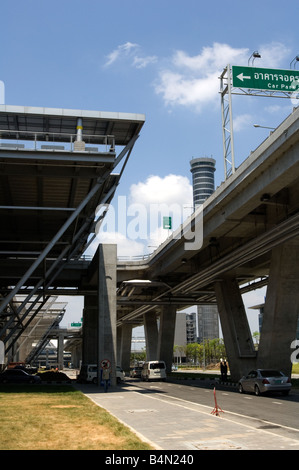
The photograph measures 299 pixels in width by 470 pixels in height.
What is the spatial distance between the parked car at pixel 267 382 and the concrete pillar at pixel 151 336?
49.2m

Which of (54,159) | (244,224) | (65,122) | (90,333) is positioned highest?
(65,122)

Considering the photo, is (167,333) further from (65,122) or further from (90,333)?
(65,122)

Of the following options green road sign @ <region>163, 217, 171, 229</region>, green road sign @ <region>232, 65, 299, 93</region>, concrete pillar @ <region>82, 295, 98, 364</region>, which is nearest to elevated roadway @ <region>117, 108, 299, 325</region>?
green road sign @ <region>163, 217, 171, 229</region>

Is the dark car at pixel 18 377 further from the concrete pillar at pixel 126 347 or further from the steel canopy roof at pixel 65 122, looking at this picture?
the concrete pillar at pixel 126 347

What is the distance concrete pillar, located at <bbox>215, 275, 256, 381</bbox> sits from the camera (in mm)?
42000

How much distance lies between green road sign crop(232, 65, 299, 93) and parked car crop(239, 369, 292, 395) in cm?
1594

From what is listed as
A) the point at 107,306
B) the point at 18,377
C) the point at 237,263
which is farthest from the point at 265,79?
the point at 18,377

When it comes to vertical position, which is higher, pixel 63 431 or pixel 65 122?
pixel 65 122

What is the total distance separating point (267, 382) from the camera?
2652 centimetres

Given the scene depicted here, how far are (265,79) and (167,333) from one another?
4152cm

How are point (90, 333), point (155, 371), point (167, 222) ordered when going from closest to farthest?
1. point (155, 371)
2. point (167, 222)
3. point (90, 333)

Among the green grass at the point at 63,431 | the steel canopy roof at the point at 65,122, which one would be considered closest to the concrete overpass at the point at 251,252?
the steel canopy roof at the point at 65,122

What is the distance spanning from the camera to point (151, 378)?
4778cm

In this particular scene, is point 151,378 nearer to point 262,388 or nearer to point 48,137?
point 262,388
